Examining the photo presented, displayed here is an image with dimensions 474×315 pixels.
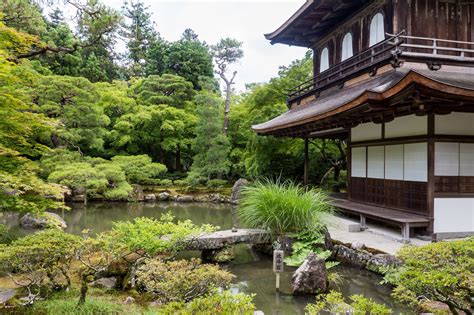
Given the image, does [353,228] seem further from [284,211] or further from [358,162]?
[358,162]

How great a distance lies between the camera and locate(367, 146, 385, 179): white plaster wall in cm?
851

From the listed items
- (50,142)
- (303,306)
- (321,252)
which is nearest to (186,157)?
(50,142)

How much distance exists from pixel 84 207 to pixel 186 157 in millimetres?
8824

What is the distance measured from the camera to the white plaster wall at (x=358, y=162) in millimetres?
9382

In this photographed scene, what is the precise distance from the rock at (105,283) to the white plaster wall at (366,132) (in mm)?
6959

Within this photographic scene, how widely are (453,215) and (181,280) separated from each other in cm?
577

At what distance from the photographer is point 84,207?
13898mm

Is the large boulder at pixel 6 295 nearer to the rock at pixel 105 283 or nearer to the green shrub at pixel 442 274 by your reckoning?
the rock at pixel 105 283

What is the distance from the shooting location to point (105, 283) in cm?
512

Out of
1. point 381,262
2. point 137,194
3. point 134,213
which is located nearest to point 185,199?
point 137,194

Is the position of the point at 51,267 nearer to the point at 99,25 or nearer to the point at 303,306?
the point at 303,306

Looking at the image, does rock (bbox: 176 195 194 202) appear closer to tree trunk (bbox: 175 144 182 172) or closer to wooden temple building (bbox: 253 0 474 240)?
tree trunk (bbox: 175 144 182 172)

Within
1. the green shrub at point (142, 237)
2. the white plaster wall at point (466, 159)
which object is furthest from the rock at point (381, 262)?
the green shrub at point (142, 237)

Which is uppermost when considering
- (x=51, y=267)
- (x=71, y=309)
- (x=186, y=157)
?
(x=186, y=157)
